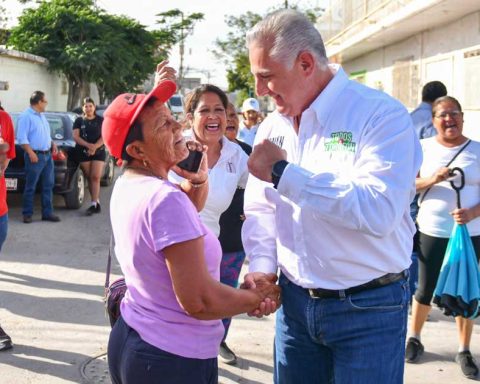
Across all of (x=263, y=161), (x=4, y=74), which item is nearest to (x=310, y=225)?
(x=263, y=161)

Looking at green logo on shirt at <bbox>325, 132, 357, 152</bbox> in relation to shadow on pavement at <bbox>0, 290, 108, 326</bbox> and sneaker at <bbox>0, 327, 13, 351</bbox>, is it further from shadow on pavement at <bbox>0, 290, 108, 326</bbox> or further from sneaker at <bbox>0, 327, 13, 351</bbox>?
shadow on pavement at <bbox>0, 290, 108, 326</bbox>

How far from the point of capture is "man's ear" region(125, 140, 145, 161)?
218 cm

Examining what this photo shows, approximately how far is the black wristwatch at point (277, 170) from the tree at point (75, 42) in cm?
2439

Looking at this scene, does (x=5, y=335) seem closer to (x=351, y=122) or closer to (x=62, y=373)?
(x=62, y=373)

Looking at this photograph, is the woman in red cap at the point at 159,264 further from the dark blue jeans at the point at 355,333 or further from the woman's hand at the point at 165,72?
the woman's hand at the point at 165,72

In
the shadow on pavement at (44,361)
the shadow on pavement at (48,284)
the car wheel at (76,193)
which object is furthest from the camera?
the car wheel at (76,193)

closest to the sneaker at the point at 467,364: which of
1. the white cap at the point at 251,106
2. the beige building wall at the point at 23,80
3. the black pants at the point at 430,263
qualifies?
the black pants at the point at 430,263

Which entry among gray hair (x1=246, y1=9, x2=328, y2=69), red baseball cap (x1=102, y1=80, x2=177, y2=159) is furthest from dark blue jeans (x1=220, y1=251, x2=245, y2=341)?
gray hair (x1=246, y1=9, x2=328, y2=69)

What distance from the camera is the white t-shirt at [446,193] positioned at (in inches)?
176

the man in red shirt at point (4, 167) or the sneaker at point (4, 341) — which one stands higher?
the man in red shirt at point (4, 167)

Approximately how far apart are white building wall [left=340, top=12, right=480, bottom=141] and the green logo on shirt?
9037 millimetres

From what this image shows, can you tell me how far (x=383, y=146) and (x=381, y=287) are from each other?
0.55 m

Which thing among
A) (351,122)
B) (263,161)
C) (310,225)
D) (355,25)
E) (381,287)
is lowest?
(381,287)

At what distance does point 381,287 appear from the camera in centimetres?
228
